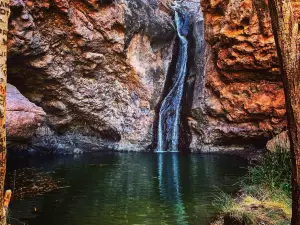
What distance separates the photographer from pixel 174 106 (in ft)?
85.1

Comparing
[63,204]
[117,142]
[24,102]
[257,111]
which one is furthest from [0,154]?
[117,142]

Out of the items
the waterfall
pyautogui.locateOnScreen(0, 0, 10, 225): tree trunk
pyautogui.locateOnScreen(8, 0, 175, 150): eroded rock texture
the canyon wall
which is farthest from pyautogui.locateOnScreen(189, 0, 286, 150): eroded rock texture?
pyautogui.locateOnScreen(0, 0, 10, 225): tree trunk

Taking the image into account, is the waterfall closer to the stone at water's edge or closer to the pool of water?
the pool of water

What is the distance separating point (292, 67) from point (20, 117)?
13600mm

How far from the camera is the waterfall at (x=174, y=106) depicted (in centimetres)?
2520

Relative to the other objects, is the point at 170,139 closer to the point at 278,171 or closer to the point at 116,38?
the point at 116,38

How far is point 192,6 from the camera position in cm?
3008

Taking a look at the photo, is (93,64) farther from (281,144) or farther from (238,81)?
(281,144)

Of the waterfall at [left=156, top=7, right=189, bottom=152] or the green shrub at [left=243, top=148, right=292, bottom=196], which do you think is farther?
the waterfall at [left=156, top=7, right=189, bottom=152]

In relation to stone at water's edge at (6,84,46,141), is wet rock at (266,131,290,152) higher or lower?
lower

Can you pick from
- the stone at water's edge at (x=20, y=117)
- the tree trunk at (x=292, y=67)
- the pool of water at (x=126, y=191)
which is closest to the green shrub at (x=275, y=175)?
the pool of water at (x=126, y=191)

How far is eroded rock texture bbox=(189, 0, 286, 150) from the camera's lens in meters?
20.0

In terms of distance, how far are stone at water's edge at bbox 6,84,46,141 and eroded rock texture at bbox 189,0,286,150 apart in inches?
432

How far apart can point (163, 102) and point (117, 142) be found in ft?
14.7
